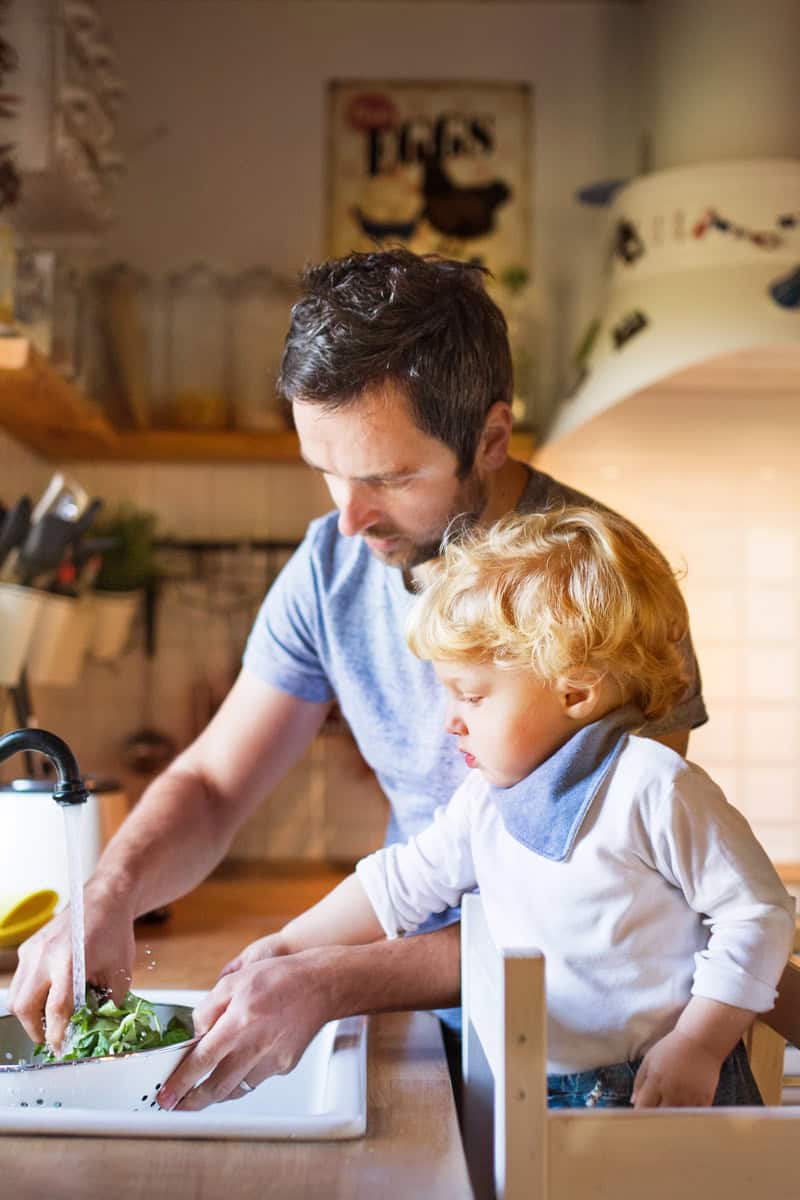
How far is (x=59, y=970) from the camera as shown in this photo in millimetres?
980

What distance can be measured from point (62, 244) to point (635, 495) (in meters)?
1.32

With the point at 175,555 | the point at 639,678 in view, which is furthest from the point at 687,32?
the point at 639,678

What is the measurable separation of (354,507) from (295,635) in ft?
0.88

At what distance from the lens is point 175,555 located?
9.95 feet

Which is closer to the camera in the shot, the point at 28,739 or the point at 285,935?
the point at 28,739

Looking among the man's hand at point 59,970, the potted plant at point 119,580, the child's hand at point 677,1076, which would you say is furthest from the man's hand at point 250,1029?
the potted plant at point 119,580

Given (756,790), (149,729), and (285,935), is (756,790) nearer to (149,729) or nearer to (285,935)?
(149,729)

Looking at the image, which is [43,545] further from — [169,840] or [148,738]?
[148,738]

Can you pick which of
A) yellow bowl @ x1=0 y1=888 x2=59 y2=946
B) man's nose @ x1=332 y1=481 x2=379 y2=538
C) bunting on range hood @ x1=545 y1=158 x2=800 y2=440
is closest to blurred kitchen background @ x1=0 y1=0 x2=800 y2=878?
bunting on range hood @ x1=545 y1=158 x2=800 y2=440

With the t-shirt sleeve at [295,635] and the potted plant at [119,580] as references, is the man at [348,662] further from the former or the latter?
the potted plant at [119,580]

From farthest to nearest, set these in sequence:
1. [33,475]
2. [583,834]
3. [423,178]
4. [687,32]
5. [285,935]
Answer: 1. [423,178]
2. [33,475]
3. [687,32]
4. [285,935]
5. [583,834]

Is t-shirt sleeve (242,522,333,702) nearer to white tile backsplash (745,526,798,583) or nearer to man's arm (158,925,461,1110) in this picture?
man's arm (158,925,461,1110)

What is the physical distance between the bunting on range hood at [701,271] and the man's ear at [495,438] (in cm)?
114

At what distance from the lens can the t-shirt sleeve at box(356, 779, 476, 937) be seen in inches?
42.2
